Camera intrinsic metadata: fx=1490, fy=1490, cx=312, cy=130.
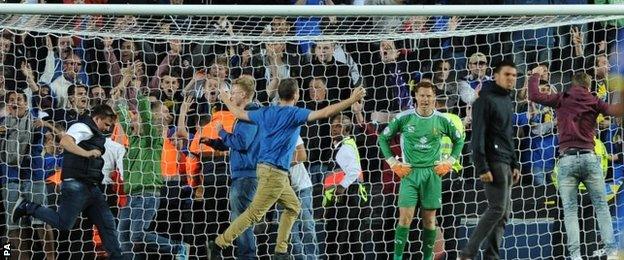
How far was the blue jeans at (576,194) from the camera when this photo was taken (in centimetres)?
1119

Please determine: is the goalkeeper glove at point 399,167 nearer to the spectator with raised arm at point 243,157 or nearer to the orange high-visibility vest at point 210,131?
the spectator with raised arm at point 243,157

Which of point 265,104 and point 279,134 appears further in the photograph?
point 265,104

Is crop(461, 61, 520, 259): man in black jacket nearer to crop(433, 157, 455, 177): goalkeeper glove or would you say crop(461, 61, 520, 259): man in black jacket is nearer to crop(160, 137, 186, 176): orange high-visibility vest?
crop(433, 157, 455, 177): goalkeeper glove

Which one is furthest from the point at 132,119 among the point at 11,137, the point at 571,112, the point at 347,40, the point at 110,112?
the point at 571,112

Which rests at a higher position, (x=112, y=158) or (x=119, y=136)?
(x=119, y=136)

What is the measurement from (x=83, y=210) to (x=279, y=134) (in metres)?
1.65

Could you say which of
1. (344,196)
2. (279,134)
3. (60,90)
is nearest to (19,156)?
(60,90)

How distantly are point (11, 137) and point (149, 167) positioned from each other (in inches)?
43.2

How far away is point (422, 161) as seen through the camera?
36.6ft

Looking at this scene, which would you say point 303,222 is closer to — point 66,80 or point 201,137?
point 201,137

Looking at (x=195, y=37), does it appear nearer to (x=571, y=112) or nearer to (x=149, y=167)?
(x=149, y=167)

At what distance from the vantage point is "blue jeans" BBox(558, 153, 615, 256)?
36.7 ft

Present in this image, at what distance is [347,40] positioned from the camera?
1163 centimetres

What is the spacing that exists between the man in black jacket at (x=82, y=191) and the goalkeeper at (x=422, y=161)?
214 cm
